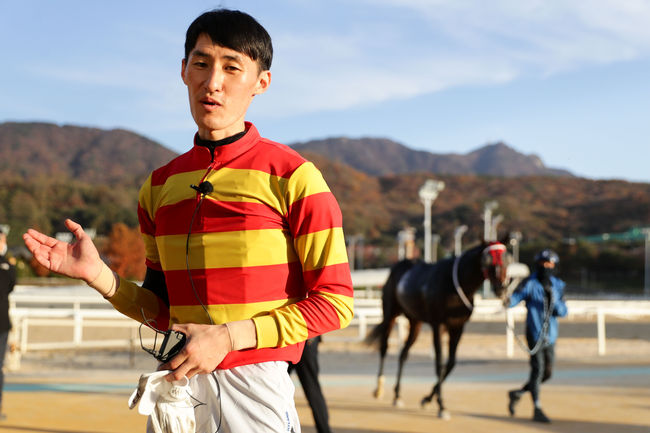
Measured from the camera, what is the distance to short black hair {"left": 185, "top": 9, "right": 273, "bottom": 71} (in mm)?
1721

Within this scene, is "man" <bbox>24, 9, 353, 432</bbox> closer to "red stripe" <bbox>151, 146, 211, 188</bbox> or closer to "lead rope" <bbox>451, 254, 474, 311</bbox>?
"red stripe" <bbox>151, 146, 211, 188</bbox>

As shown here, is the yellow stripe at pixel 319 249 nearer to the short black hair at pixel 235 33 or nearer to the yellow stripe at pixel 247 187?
the yellow stripe at pixel 247 187

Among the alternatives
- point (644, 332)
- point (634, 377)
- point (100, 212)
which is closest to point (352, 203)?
point (100, 212)

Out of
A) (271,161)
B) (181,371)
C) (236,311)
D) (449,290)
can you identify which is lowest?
(449,290)

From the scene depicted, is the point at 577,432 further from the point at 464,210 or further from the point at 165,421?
the point at 464,210

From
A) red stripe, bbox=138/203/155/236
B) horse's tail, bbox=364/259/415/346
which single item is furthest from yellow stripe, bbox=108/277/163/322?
horse's tail, bbox=364/259/415/346

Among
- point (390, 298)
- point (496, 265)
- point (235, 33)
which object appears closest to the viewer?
point (235, 33)

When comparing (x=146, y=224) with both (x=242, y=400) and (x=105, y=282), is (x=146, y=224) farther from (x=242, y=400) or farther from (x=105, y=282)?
(x=242, y=400)

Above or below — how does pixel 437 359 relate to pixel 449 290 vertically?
below

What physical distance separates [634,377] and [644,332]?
12015 millimetres

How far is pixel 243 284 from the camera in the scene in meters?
1.65

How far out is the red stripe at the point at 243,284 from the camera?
1.65 meters

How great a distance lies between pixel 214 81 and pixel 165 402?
2.49 ft

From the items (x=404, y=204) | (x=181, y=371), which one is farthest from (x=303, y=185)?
(x=404, y=204)
